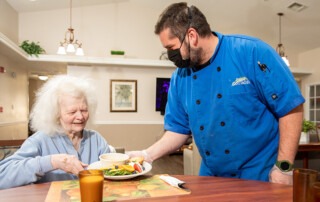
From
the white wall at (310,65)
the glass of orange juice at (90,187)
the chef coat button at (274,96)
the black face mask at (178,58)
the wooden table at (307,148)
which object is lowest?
the wooden table at (307,148)

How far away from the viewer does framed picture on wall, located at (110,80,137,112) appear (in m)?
6.72

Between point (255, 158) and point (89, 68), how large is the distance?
5.83 meters

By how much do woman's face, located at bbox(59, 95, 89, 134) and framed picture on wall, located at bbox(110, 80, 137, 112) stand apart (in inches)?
207

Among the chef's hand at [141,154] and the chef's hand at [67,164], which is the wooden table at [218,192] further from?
the chef's hand at [141,154]

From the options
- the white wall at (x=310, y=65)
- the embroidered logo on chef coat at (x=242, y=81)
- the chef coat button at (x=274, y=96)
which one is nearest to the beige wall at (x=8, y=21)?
the embroidered logo on chef coat at (x=242, y=81)

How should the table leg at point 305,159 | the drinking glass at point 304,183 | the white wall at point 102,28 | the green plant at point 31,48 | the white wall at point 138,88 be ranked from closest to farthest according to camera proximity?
the drinking glass at point 304,183 → the table leg at point 305,159 → the green plant at point 31,48 → the white wall at point 102,28 → the white wall at point 138,88

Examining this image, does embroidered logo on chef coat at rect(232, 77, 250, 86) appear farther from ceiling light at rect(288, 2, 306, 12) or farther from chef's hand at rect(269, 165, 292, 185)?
ceiling light at rect(288, 2, 306, 12)

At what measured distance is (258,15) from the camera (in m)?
6.55

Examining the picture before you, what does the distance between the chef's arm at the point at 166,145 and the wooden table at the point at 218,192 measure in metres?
0.39

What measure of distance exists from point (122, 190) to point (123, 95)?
5.79 metres

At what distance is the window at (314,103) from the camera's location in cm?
755

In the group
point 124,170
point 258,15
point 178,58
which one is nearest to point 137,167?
point 124,170

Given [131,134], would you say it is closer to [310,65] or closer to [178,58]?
[310,65]

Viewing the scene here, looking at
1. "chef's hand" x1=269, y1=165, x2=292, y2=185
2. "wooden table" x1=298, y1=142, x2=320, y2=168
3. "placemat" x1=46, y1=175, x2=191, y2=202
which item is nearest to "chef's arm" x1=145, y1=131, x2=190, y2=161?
"placemat" x1=46, y1=175, x2=191, y2=202
